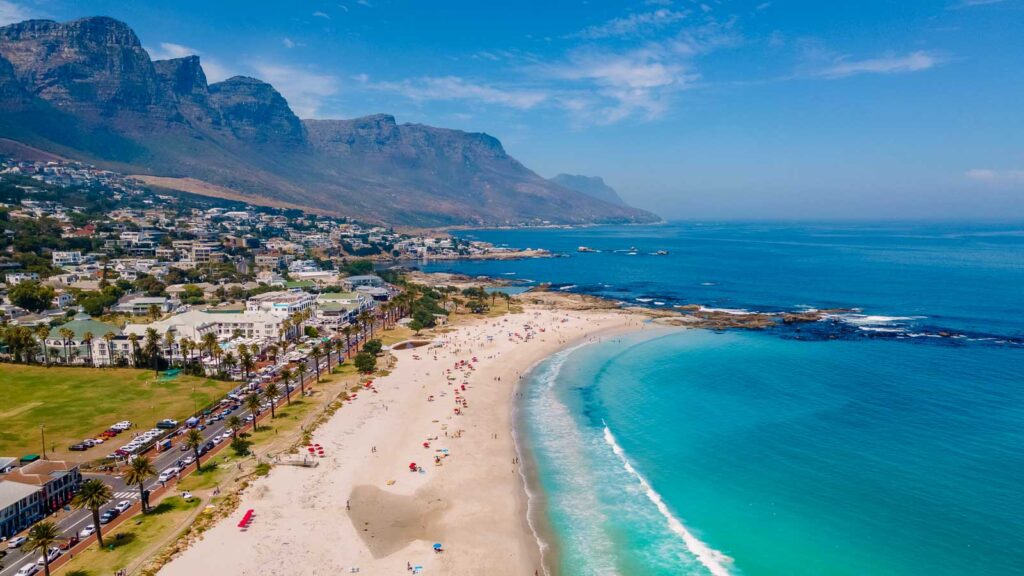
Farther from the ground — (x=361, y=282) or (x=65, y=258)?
(x=65, y=258)

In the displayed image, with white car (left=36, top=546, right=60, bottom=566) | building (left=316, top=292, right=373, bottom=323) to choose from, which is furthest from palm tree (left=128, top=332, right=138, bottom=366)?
white car (left=36, top=546, right=60, bottom=566)

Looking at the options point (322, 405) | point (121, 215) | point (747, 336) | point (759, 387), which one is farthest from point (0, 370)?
point (121, 215)

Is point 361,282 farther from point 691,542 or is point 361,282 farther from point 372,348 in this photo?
point 691,542

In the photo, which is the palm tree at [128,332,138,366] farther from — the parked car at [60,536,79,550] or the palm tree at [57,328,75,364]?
the parked car at [60,536,79,550]

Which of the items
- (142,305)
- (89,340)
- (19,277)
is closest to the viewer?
(89,340)

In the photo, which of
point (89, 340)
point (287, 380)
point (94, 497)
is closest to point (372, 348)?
point (287, 380)

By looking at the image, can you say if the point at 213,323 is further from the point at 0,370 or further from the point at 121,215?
the point at 121,215
